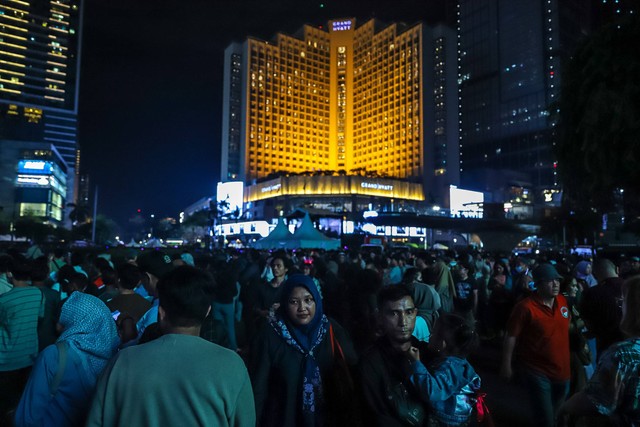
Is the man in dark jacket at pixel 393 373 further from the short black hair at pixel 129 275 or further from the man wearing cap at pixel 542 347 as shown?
the short black hair at pixel 129 275

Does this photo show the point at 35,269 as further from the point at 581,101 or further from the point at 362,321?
the point at 581,101

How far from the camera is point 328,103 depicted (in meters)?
117

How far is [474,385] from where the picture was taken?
7.24ft

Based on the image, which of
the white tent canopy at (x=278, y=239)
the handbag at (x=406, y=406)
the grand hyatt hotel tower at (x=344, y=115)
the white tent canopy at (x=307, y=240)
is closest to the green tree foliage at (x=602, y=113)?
the white tent canopy at (x=307, y=240)

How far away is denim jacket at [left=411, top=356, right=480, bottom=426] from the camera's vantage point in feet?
6.99

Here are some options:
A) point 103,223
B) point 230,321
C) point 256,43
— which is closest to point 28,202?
point 103,223

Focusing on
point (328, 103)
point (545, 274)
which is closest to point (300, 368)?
point (545, 274)

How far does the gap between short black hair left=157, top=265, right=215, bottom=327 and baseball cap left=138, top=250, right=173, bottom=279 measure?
2553mm

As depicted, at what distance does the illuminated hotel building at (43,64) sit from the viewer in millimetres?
141250

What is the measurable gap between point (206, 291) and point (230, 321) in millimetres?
5318

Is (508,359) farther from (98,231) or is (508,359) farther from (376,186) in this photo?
(98,231)

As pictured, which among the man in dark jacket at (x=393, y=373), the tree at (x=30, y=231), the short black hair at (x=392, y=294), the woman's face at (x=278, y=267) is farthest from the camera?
the tree at (x=30, y=231)

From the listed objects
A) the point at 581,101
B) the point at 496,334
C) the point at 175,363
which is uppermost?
the point at 581,101

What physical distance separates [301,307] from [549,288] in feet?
8.15
